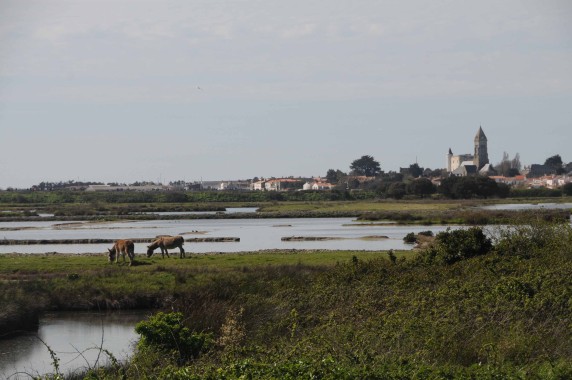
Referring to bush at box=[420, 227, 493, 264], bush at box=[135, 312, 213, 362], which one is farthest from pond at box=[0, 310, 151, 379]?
bush at box=[420, 227, 493, 264]

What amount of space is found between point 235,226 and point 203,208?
4318cm

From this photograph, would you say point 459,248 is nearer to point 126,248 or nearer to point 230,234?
point 126,248

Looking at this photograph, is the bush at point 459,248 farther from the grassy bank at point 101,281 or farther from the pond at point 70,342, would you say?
the pond at point 70,342

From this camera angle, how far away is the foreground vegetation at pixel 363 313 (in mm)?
13219

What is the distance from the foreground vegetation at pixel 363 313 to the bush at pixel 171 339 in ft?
0.08

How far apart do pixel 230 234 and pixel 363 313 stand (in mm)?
47977

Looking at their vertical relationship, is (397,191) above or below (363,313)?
above

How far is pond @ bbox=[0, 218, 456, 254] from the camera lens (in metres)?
51.5

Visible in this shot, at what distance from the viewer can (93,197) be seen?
152 meters

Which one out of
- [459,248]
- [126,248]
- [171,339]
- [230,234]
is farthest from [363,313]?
[230,234]

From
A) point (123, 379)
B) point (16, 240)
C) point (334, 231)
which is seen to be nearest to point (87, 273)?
point (123, 379)

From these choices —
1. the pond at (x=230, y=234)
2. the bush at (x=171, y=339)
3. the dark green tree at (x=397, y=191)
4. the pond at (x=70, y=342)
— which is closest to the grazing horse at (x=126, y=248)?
the pond at (x=70, y=342)

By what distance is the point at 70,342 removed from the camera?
79.8ft

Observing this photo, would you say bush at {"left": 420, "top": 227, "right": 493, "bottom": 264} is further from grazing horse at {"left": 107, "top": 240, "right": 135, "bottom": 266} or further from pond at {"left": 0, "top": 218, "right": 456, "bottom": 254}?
pond at {"left": 0, "top": 218, "right": 456, "bottom": 254}
